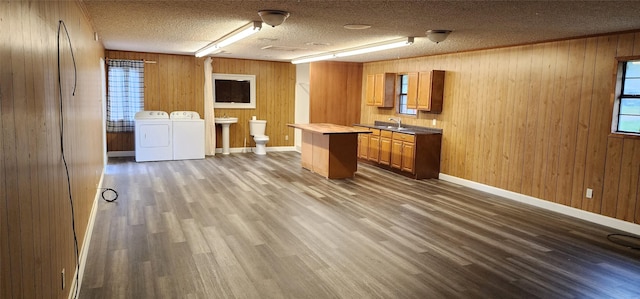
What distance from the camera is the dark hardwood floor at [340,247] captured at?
342cm

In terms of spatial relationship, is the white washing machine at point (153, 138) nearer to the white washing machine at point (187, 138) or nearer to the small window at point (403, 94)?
the white washing machine at point (187, 138)

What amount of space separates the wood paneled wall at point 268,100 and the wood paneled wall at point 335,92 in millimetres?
1149

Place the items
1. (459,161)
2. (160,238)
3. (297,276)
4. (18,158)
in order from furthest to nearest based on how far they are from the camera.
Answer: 1. (459,161)
2. (160,238)
3. (297,276)
4. (18,158)

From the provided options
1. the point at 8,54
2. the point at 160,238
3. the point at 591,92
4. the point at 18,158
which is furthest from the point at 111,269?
the point at 591,92

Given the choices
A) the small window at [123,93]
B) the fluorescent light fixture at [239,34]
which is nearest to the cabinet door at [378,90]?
the fluorescent light fixture at [239,34]

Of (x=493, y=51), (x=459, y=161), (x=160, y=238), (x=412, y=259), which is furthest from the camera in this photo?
(x=459, y=161)

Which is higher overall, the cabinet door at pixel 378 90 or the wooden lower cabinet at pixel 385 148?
the cabinet door at pixel 378 90

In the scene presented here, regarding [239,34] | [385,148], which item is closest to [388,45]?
[239,34]

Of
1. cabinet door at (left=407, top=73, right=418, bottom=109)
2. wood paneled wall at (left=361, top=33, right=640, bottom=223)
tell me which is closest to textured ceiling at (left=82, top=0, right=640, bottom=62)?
wood paneled wall at (left=361, top=33, right=640, bottom=223)

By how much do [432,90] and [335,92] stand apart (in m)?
3.05

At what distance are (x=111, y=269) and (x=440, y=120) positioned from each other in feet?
19.9

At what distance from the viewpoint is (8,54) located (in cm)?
153

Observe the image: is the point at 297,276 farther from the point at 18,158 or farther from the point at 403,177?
the point at 403,177

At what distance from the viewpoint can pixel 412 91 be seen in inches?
327
